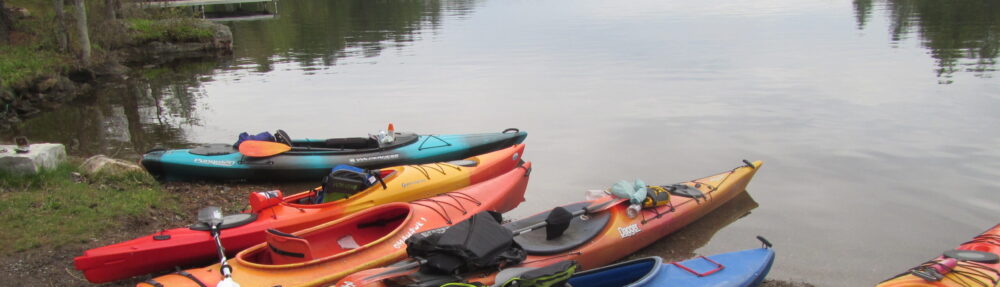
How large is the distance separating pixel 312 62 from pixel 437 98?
8282mm

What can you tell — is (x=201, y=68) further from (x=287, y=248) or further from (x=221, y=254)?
(x=287, y=248)

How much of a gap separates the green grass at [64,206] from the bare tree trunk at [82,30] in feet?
33.2

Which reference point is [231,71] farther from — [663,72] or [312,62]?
[663,72]

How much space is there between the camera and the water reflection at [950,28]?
1680 cm

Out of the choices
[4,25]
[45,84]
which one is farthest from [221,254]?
[4,25]

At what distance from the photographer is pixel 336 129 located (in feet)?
42.2

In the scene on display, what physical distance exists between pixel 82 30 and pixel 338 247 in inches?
549

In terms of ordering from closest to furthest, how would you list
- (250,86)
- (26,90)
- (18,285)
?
(18,285)
(26,90)
(250,86)

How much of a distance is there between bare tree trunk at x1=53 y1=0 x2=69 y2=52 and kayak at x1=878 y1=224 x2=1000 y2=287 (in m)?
18.0

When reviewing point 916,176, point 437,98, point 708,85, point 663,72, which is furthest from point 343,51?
point 916,176

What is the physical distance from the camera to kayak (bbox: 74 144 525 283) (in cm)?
570

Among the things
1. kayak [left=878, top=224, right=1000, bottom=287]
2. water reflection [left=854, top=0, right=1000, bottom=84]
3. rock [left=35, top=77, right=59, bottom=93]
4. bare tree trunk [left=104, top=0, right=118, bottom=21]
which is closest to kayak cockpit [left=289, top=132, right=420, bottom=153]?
kayak [left=878, top=224, right=1000, bottom=287]

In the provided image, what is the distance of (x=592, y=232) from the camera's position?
20.4 ft

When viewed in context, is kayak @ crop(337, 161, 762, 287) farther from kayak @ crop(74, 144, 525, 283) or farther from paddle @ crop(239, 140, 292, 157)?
paddle @ crop(239, 140, 292, 157)
